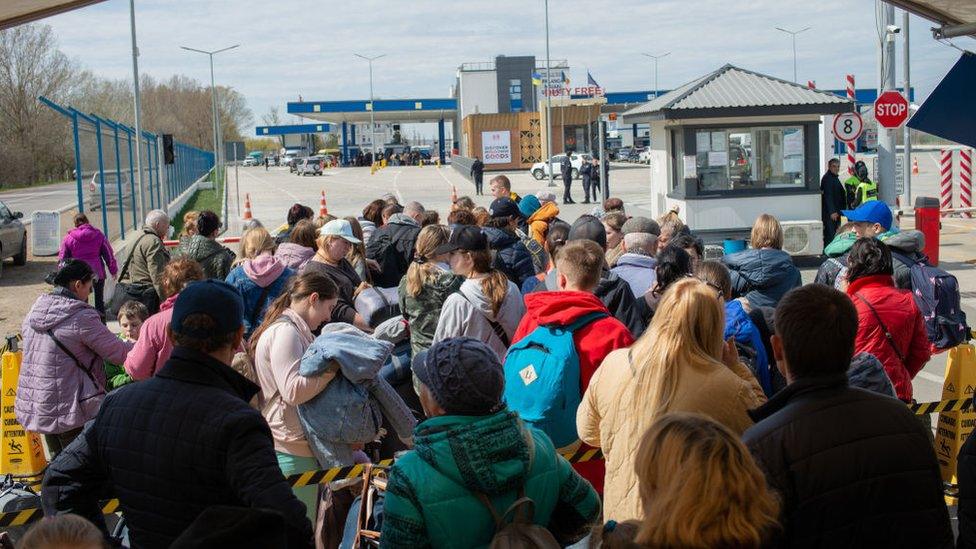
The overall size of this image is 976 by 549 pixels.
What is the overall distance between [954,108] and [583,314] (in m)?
2.21

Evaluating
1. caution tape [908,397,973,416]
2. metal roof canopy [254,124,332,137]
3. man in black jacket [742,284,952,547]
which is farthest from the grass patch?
metal roof canopy [254,124,332,137]

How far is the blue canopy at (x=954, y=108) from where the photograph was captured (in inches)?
200

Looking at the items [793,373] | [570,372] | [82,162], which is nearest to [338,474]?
[570,372]

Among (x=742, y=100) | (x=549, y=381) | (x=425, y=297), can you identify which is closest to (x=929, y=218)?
(x=742, y=100)

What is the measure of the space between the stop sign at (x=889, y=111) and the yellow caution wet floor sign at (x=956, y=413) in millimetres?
11241

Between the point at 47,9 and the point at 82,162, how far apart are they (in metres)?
15.4

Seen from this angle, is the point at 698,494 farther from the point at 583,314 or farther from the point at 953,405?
the point at 953,405

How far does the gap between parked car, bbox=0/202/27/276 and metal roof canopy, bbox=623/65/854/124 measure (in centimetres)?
1481

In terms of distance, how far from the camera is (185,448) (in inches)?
123

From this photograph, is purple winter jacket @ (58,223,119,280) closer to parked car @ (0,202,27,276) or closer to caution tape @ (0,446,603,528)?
parked car @ (0,202,27,276)

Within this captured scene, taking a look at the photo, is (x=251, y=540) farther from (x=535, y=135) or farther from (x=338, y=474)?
(x=535, y=135)

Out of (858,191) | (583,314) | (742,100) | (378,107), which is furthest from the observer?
(378,107)

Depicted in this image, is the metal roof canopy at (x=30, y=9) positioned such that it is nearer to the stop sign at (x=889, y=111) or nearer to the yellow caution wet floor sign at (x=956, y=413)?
the yellow caution wet floor sign at (x=956, y=413)

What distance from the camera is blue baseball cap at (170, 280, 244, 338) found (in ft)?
11.0
